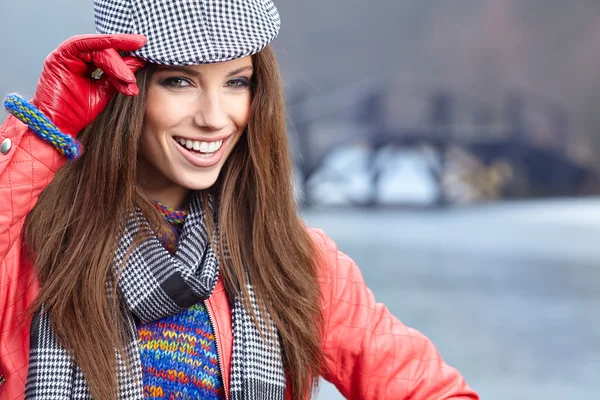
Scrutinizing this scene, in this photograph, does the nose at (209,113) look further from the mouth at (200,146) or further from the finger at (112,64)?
the finger at (112,64)

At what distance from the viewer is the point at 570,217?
8.33 metres

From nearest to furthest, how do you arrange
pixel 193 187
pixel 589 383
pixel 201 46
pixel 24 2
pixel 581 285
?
pixel 201 46
pixel 193 187
pixel 589 383
pixel 24 2
pixel 581 285

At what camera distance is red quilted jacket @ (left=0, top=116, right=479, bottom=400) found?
1.40m

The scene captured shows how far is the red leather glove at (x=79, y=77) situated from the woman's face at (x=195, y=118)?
121 mm

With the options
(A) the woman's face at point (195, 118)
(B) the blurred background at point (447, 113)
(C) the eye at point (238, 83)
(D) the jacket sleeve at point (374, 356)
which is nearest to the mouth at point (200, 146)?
(A) the woman's face at point (195, 118)

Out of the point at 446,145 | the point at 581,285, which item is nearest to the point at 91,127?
the point at 581,285

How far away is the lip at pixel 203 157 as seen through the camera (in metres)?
1.47

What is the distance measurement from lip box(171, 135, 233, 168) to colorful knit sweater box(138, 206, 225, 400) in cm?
26

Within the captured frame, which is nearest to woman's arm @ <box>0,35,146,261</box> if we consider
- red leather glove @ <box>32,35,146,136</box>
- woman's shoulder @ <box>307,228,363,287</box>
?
red leather glove @ <box>32,35,146,136</box>

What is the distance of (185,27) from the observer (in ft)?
4.51

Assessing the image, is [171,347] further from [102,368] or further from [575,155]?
[575,155]

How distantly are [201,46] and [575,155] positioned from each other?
24.7 feet

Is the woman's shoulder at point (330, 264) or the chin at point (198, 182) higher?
the chin at point (198, 182)

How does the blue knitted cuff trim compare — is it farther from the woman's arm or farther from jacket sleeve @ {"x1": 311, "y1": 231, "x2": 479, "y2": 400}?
jacket sleeve @ {"x1": 311, "y1": 231, "x2": 479, "y2": 400}
